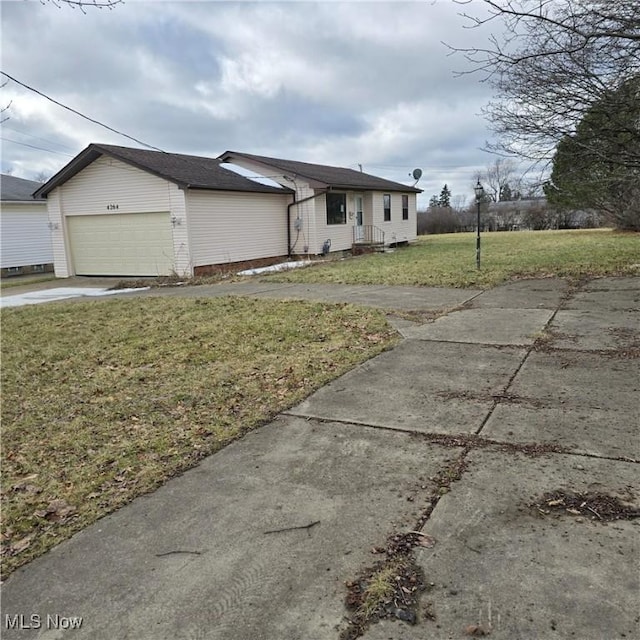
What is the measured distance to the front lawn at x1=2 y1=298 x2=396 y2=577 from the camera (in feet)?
10.3

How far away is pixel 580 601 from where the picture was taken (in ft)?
6.30

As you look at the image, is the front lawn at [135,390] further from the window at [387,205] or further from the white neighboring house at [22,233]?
the window at [387,205]

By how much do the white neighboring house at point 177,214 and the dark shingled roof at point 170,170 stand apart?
4 cm

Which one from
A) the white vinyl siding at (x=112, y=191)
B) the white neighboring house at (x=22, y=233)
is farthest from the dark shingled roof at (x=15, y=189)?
the white vinyl siding at (x=112, y=191)

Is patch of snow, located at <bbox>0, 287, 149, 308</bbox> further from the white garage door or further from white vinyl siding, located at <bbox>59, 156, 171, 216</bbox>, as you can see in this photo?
white vinyl siding, located at <bbox>59, 156, 171, 216</bbox>

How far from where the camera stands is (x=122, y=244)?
17156mm

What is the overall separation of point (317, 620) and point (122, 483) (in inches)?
70.4

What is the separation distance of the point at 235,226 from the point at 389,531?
16.1 m

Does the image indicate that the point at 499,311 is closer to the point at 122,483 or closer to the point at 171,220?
the point at 122,483

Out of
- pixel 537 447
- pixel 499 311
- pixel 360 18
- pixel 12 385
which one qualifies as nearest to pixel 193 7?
pixel 360 18

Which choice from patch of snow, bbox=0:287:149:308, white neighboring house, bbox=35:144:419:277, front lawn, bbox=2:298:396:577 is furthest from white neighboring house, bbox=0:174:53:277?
front lawn, bbox=2:298:396:577

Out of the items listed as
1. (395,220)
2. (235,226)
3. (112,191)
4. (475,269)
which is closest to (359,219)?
(395,220)

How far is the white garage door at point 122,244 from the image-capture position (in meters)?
16.3

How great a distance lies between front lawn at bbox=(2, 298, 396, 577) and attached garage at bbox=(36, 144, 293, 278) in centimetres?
714
